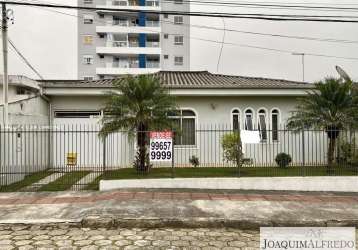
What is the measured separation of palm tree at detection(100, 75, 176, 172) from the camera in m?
10.2

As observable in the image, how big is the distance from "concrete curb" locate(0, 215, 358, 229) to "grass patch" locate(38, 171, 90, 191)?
10.2 feet

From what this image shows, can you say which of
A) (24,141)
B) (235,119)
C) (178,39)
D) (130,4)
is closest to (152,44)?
(178,39)

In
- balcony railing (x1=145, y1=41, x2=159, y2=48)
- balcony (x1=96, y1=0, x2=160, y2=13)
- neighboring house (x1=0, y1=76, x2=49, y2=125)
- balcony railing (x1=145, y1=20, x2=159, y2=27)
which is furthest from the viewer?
balcony railing (x1=145, y1=20, x2=159, y2=27)

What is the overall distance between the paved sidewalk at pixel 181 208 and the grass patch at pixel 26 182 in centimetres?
72

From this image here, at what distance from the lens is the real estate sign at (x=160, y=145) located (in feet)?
31.6

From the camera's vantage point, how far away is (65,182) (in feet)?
34.1

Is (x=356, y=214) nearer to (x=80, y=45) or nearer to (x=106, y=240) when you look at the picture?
(x=106, y=240)

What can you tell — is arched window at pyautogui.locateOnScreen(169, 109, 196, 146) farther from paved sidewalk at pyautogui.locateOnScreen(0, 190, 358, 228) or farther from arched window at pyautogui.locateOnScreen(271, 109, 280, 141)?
paved sidewalk at pyautogui.locateOnScreen(0, 190, 358, 228)

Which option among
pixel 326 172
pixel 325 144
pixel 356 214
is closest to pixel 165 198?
pixel 356 214

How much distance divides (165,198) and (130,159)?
5826 mm

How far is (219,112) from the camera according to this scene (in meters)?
14.0

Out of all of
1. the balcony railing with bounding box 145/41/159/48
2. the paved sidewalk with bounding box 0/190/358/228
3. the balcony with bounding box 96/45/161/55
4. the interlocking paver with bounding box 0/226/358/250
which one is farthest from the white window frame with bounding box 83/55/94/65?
the interlocking paver with bounding box 0/226/358/250

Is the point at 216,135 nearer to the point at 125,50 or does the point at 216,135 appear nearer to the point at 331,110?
the point at 331,110

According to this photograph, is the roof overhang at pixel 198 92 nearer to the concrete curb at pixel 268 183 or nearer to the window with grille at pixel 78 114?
the window with grille at pixel 78 114
